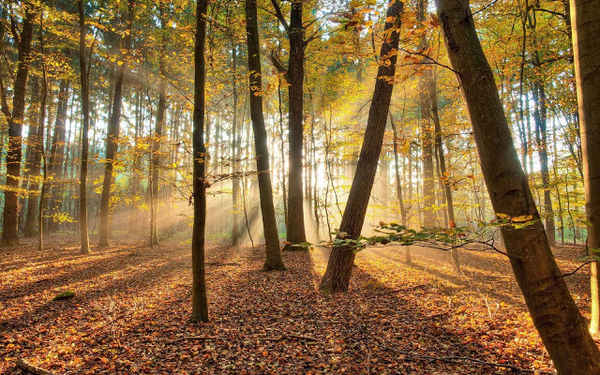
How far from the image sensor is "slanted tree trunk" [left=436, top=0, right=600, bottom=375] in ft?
5.86

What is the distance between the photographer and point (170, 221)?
22125 millimetres

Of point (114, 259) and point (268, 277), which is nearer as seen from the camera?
point (268, 277)

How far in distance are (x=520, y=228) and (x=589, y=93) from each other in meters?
1.49

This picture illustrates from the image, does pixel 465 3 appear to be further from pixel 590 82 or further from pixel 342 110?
pixel 342 110

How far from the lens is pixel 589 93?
7.37 ft

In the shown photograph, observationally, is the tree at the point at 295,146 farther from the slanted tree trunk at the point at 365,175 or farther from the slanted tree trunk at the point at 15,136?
the slanted tree trunk at the point at 15,136

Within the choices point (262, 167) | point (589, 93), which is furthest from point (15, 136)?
point (589, 93)

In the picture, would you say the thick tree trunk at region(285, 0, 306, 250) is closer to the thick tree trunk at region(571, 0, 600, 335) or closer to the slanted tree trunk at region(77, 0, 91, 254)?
the slanted tree trunk at region(77, 0, 91, 254)

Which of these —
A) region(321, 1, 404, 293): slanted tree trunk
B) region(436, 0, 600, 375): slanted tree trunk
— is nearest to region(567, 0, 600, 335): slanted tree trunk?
region(436, 0, 600, 375): slanted tree trunk

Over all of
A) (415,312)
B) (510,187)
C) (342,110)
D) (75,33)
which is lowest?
(415,312)

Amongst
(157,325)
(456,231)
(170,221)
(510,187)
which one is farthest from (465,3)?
(170,221)

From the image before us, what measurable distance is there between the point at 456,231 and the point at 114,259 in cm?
1200

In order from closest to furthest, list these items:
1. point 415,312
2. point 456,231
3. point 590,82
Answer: point 456,231
point 590,82
point 415,312

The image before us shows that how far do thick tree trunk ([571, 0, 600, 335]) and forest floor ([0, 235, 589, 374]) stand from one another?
1.78 meters
